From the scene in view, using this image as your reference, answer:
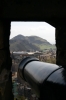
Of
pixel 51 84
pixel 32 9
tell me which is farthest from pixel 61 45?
pixel 51 84

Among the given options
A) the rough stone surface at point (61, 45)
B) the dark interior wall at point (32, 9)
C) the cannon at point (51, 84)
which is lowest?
the cannon at point (51, 84)

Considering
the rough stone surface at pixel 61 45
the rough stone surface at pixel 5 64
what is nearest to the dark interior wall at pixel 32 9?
the rough stone surface at pixel 5 64

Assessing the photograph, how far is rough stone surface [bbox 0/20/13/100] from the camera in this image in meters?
2.48

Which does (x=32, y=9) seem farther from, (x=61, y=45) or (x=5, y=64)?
(x=61, y=45)

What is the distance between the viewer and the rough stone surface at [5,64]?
248 cm

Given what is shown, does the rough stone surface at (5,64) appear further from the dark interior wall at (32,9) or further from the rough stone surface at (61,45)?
the rough stone surface at (61,45)

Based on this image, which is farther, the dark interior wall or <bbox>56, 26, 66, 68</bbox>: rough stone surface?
<bbox>56, 26, 66, 68</bbox>: rough stone surface

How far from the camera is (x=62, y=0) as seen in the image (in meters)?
2.50

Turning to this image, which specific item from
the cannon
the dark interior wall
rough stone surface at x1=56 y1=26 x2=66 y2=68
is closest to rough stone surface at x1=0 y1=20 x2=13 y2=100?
the dark interior wall

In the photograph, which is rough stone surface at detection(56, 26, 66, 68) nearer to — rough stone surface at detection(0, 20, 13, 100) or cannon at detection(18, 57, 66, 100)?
cannon at detection(18, 57, 66, 100)

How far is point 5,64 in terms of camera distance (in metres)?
2.54

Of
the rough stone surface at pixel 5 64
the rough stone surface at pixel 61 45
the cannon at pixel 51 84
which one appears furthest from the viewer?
the rough stone surface at pixel 61 45

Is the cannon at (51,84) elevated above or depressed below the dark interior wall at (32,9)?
below

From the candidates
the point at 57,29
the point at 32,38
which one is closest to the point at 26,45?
the point at 32,38
